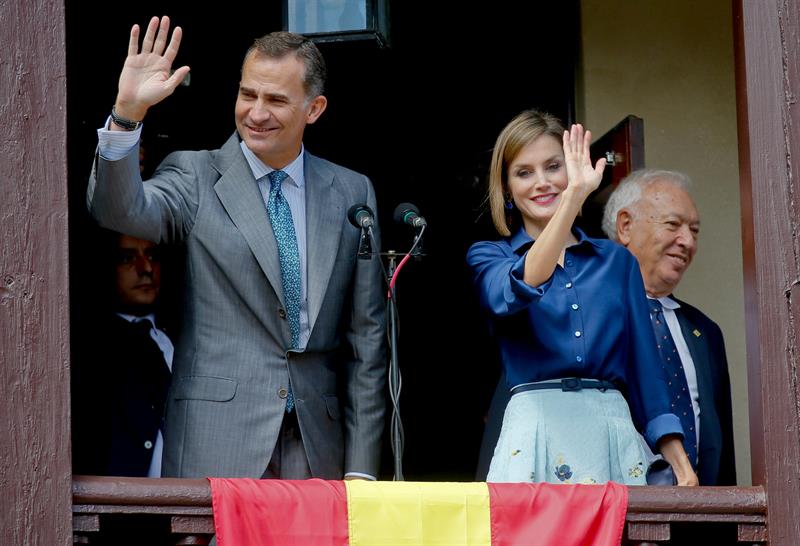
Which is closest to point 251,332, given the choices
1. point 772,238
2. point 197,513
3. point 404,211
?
point 404,211

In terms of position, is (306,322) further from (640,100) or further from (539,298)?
(640,100)

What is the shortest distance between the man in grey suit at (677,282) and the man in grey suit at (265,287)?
4.05 ft

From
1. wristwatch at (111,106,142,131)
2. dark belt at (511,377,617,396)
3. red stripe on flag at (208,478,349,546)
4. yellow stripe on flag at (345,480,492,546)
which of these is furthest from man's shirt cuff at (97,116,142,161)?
dark belt at (511,377,617,396)

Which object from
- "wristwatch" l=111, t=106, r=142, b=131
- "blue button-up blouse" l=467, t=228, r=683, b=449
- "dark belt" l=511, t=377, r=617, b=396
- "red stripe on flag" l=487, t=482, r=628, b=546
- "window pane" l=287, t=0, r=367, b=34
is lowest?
"red stripe on flag" l=487, t=482, r=628, b=546

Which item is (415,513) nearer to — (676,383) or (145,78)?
(145,78)

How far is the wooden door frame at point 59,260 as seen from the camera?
4.18 meters

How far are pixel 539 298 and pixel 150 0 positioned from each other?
3463mm

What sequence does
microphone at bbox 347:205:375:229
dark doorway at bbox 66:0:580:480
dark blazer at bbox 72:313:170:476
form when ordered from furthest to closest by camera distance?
dark doorway at bbox 66:0:580:480, dark blazer at bbox 72:313:170:476, microphone at bbox 347:205:375:229

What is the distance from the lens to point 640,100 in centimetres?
695

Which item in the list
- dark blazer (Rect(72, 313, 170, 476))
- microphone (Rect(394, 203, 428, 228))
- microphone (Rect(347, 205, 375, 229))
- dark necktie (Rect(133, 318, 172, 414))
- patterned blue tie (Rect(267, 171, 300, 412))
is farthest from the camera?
dark necktie (Rect(133, 318, 172, 414))

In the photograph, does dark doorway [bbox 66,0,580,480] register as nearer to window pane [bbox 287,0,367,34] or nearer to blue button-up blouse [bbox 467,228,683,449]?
window pane [bbox 287,0,367,34]

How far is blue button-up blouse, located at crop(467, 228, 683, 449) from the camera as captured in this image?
15.5ft

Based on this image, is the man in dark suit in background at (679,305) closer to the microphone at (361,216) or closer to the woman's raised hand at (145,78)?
the microphone at (361,216)

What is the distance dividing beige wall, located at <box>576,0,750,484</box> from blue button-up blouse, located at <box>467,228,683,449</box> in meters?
2.10
